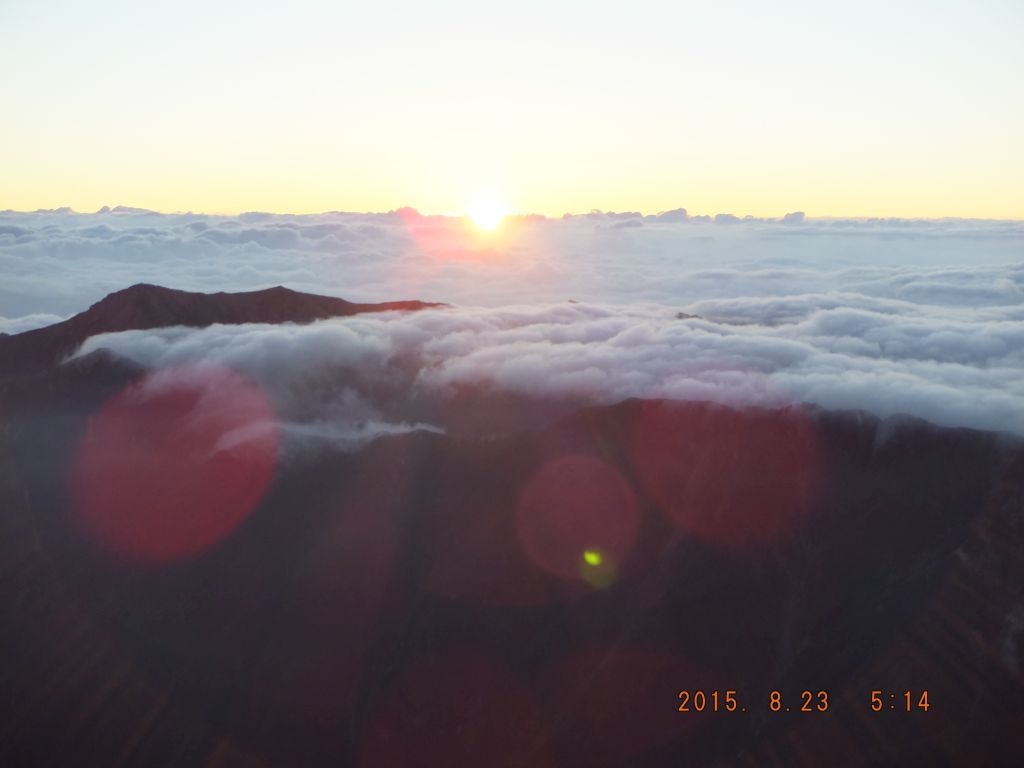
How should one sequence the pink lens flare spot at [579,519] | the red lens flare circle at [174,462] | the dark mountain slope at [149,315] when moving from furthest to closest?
the dark mountain slope at [149,315] → the red lens flare circle at [174,462] → the pink lens flare spot at [579,519]

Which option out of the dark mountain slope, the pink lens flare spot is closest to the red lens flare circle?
the dark mountain slope

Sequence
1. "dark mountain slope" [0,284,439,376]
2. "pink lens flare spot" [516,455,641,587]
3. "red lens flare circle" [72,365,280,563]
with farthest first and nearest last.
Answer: "dark mountain slope" [0,284,439,376] → "red lens flare circle" [72,365,280,563] → "pink lens flare spot" [516,455,641,587]

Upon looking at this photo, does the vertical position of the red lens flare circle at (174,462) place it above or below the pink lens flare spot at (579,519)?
above

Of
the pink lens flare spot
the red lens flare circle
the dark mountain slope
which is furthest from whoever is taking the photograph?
the dark mountain slope

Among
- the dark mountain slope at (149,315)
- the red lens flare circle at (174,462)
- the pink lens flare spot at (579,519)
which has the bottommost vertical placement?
the pink lens flare spot at (579,519)

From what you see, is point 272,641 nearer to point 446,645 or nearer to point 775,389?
point 446,645

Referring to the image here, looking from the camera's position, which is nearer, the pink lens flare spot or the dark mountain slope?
the pink lens flare spot

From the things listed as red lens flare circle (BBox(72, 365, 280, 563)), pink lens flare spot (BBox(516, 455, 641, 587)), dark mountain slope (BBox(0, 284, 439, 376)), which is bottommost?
pink lens flare spot (BBox(516, 455, 641, 587))

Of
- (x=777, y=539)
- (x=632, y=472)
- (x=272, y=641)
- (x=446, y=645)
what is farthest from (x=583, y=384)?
(x=272, y=641)

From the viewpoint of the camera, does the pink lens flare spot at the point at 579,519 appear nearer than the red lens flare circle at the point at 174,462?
Yes

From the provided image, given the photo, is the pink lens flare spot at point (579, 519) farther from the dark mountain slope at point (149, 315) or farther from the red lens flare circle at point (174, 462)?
the dark mountain slope at point (149, 315)

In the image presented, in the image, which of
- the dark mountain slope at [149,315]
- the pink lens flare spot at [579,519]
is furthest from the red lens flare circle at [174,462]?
the pink lens flare spot at [579,519]

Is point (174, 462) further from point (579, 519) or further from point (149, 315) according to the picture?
point (579, 519)

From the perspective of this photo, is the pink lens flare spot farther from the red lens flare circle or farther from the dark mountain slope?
the dark mountain slope
